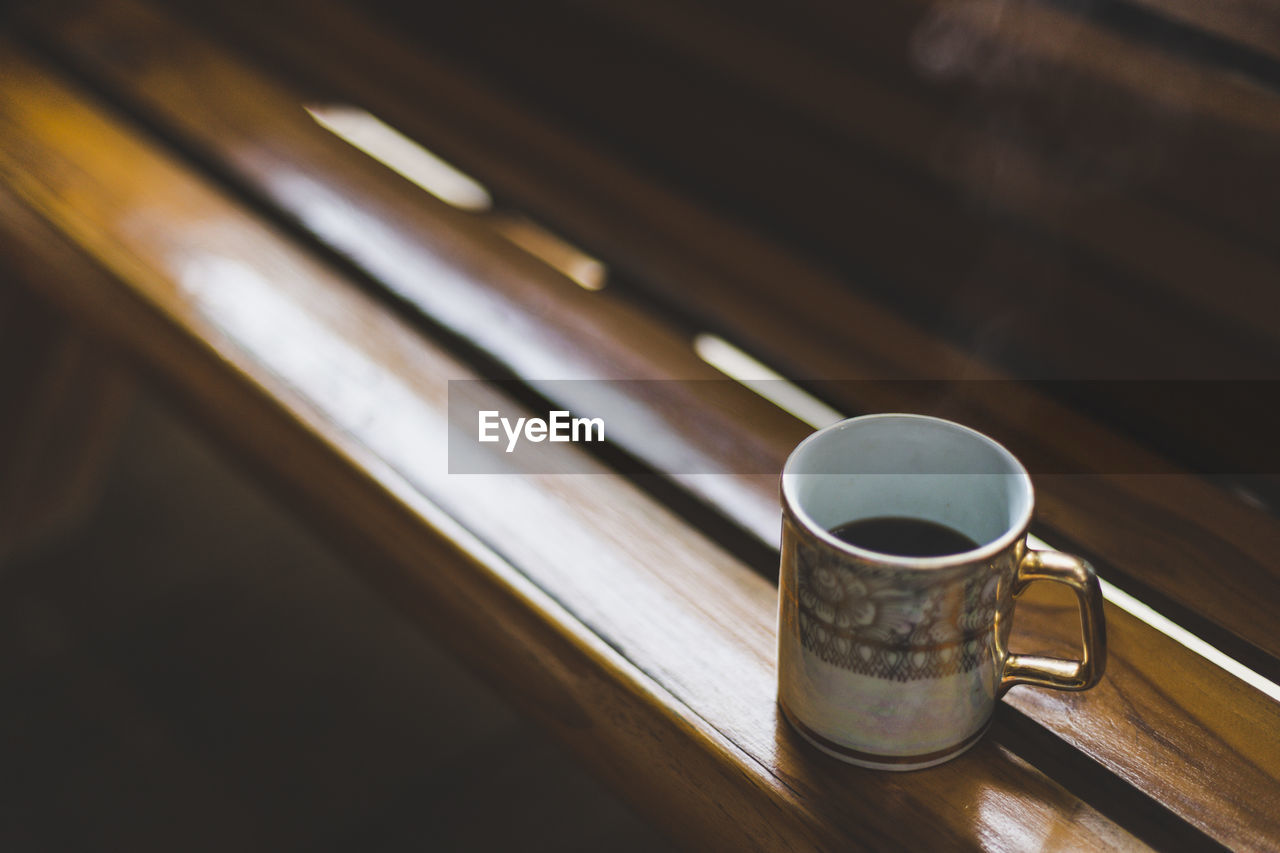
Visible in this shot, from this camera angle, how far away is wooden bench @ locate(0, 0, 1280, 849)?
2.04 feet

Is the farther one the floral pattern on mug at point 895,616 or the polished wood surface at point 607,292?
the polished wood surface at point 607,292

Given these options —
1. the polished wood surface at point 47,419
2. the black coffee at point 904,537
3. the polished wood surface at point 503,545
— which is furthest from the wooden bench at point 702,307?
the polished wood surface at point 47,419

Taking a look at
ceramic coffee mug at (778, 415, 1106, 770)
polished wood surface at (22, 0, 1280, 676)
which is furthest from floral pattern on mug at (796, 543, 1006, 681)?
polished wood surface at (22, 0, 1280, 676)

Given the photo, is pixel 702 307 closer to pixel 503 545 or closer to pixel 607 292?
pixel 607 292

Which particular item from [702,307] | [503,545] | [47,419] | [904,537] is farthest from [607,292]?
[47,419]

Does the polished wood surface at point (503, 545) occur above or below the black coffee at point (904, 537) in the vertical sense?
below

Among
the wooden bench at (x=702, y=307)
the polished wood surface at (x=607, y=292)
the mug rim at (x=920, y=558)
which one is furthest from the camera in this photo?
the polished wood surface at (x=607, y=292)

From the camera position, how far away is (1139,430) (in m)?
0.95

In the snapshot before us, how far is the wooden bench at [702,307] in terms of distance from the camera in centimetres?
62

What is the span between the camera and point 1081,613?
543 millimetres

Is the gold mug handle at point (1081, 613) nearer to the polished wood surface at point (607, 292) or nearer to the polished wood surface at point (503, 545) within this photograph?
the polished wood surface at point (503, 545)

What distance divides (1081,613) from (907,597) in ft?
0.35

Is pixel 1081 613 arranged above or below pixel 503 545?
above

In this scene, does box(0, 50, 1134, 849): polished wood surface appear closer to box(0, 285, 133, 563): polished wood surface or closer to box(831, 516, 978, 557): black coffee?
box(831, 516, 978, 557): black coffee
